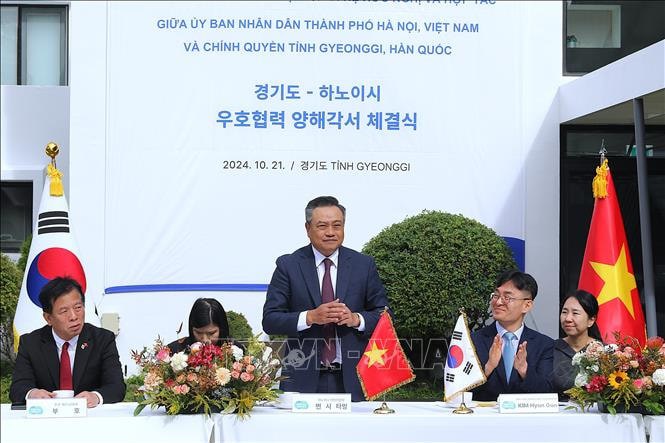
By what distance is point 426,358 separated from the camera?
838cm

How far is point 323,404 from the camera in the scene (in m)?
3.76

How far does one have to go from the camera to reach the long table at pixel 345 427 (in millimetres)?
3631

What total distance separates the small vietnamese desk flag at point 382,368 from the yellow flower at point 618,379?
782 millimetres

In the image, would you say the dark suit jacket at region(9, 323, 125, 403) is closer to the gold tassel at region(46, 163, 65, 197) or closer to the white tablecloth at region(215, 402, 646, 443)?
the white tablecloth at region(215, 402, 646, 443)

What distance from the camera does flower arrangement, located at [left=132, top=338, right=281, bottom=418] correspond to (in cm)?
369

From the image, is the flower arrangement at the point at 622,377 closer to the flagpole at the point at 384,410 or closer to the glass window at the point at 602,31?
the flagpole at the point at 384,410

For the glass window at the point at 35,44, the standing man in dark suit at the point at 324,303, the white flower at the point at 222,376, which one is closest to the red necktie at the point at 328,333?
the standing man in dark suit at the point at 324,303

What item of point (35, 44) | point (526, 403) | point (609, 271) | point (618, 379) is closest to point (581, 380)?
point (618, 379)

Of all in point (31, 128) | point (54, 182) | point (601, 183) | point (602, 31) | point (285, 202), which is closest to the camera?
point (601, 183)

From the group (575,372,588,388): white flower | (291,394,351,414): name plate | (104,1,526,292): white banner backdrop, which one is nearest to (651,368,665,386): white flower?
(575,372,588,388): white flower

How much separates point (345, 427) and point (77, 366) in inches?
51.0

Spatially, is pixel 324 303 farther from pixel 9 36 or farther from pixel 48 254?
pixel 9 36

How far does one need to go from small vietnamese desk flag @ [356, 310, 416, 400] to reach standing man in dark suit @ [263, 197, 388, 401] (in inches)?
12.0

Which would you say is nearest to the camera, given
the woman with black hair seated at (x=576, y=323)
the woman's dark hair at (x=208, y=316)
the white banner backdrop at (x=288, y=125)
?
the woman's dark hair at (x=208, y=316)
